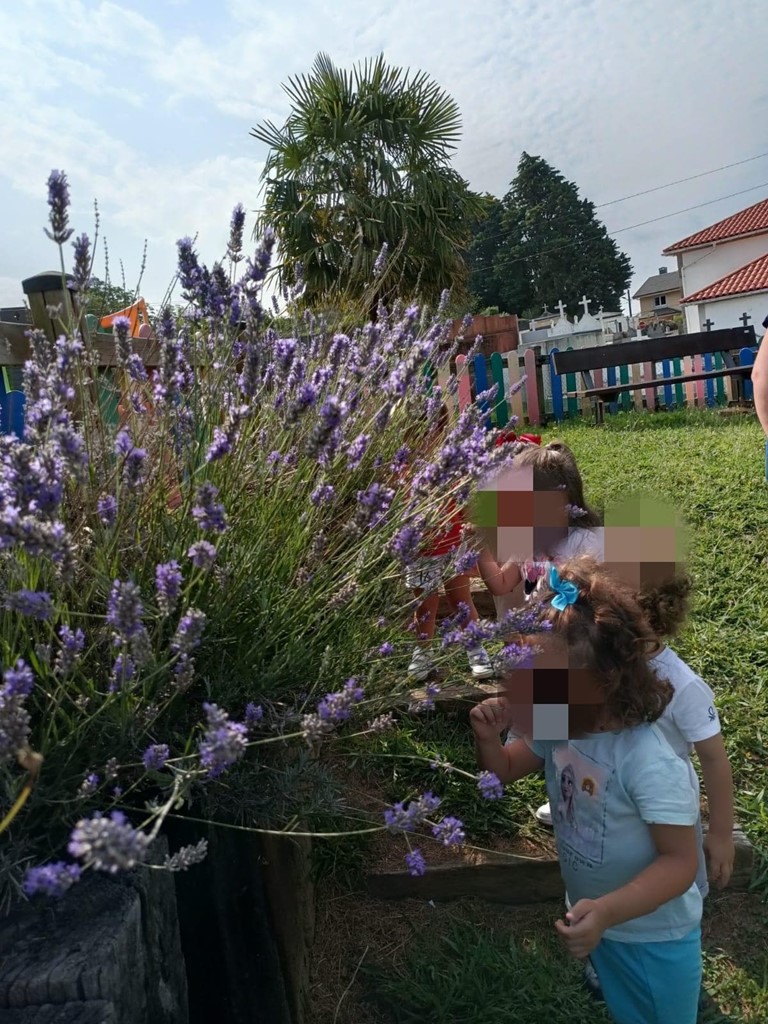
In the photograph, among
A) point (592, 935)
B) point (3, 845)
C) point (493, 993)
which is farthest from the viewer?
point (493, 993)

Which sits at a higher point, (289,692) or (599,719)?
→ (289,692)

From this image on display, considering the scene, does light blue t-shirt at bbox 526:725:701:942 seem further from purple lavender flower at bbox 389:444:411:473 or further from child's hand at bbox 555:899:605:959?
purple lavender flower at bbox 389:444:411:473

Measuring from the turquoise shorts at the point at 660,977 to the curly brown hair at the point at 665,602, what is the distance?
659mm

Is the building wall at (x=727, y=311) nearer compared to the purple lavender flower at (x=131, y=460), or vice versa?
the purple lavender flower at (x=131, y=460)

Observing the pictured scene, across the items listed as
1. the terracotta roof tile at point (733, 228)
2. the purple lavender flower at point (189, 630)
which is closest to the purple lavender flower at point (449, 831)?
the purple lavender flower at point (189, 630)

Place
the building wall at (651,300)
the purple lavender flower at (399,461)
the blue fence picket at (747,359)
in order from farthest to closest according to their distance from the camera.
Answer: the building wall at (651,300) < the blue fence picket at (747,359) < the purple lavender flower at (399,461)

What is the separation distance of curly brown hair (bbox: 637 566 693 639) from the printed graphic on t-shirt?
347 millimetres

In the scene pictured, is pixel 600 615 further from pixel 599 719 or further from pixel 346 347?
pixel 346 347

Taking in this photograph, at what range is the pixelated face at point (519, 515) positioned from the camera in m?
2.20

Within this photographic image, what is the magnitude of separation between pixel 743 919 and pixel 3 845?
6.48 ft

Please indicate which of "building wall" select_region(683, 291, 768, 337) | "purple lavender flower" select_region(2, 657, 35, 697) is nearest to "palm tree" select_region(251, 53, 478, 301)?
"purple lavender flower" select_region(2, 657, 35, 697)

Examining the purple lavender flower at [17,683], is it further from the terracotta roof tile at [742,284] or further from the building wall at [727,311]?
the terracotta roof tile at [742,284]

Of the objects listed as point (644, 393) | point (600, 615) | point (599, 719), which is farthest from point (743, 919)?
point (644, 393)

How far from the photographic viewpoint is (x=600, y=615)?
1524 millimetres
